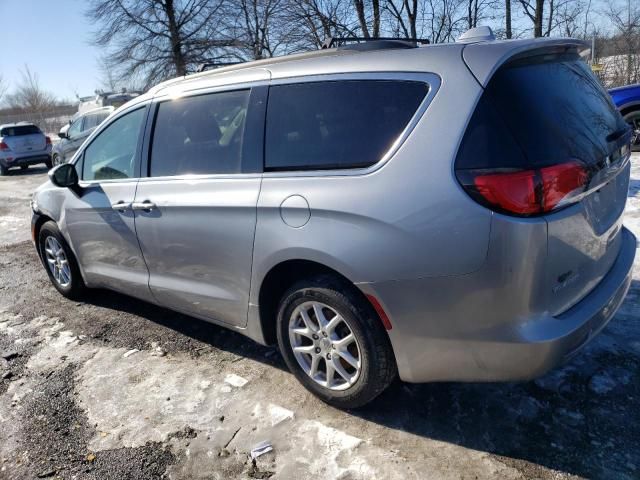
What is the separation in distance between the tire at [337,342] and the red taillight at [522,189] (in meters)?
0.80

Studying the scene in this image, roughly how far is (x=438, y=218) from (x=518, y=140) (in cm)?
45

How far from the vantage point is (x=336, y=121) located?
2633mm

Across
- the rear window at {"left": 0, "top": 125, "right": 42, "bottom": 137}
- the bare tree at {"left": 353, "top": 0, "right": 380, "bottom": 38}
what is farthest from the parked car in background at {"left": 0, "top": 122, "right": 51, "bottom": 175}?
the bare tree at {"left": 353, "top": 0, "right": 380, "bottom": 38}

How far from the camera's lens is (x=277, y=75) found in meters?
2.94

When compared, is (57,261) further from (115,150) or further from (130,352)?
(130,352)

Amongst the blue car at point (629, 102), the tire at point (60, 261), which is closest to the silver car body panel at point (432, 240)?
the tire at point (60, 261)

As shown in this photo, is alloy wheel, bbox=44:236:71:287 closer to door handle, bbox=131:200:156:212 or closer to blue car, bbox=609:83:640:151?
door handle, bbox=131:200:156:212

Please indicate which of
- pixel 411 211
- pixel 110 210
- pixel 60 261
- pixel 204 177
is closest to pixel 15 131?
pixel 60 261

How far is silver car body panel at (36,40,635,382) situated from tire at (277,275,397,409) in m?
0.12

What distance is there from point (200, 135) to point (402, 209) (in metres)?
1.63

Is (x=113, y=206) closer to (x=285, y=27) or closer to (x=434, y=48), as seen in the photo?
(x=434, y=48)

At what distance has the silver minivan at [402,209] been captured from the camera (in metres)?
2.16

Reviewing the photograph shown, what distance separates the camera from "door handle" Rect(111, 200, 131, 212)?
12.0 ft

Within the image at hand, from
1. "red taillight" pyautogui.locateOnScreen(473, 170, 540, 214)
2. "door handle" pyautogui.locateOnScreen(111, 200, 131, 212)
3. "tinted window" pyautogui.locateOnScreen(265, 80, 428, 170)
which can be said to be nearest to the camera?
"red taillight" pyautogui.locateOnScreen(473, 170, 540, 214)
